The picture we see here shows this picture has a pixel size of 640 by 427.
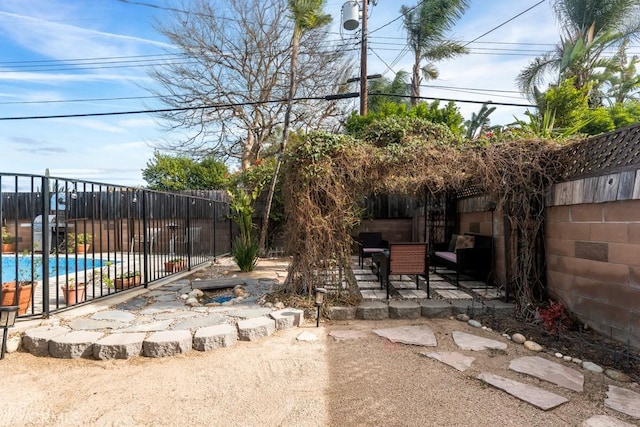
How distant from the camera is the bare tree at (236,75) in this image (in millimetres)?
11906

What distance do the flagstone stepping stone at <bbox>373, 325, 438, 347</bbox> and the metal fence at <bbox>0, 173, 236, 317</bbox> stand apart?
3.27 meters

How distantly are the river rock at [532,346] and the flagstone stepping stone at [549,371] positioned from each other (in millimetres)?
174

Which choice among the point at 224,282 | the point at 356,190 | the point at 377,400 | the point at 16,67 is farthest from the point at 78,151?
the point at 377,400

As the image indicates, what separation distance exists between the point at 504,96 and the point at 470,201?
23.0 feet

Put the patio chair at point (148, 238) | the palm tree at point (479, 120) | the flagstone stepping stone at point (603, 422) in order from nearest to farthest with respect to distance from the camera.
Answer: the flagstone stepping stone at point (603, 422) → the patio chair at point (148, 238) → the palm tree at point (479, 120)

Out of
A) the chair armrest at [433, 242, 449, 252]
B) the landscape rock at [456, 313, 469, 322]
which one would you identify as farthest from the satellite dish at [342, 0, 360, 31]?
the landscape rock at [456, 313, 469, 322]

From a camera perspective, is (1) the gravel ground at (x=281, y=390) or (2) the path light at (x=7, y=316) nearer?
(1) the gravel ground at (x=281, y=390)

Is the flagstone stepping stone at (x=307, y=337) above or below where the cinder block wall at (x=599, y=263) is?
below

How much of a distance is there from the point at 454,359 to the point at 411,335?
57 cm

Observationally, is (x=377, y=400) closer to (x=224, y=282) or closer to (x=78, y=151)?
(x=224, y=282)

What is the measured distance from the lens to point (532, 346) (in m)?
3.11

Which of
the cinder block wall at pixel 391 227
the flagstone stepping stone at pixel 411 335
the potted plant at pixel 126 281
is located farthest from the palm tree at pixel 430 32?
the potted plant at pixel 126 281

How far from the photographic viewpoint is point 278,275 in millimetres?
6070

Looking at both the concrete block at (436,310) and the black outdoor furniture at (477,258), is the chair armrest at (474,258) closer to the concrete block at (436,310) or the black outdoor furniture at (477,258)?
the black outdoor furniture at (477,258)
